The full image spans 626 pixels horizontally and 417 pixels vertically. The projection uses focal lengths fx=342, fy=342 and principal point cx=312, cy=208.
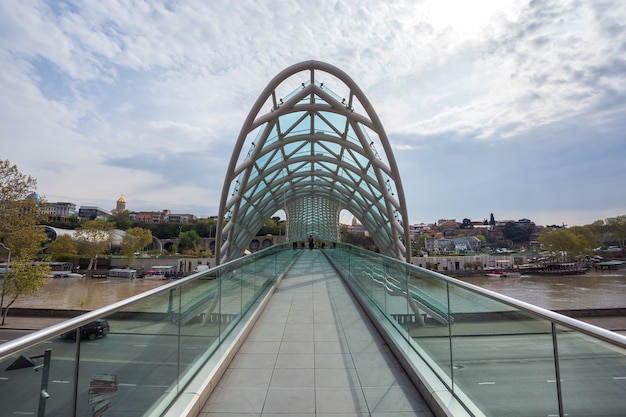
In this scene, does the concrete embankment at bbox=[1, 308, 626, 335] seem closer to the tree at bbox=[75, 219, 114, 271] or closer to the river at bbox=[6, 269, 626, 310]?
the river at bbox=[6, 269, 626, 310]

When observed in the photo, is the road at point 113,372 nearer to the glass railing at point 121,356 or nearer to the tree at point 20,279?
the glass railing at point 121,356

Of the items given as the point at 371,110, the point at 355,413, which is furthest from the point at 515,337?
the point at 371,110

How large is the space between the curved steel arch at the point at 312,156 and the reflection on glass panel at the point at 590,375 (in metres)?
17.7

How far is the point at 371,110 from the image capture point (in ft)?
61.7

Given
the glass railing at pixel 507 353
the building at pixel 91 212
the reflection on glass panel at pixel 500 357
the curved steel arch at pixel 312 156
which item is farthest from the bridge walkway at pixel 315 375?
the building at pixel 91 212

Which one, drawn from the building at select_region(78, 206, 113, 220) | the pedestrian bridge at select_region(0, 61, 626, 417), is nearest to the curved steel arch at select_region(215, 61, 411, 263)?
the pedestrian bridge at select_region(0, 61, 626, 417)

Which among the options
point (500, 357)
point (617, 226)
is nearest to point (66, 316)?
point (500, 357)

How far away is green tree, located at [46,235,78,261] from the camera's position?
72.4 m

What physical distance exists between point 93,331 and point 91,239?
269ft

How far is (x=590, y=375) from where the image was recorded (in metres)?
2.00

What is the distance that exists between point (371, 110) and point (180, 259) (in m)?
67.9

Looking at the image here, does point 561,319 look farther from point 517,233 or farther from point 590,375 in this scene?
point 517,233

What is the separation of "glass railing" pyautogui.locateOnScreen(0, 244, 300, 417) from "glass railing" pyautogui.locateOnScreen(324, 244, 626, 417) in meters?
2.64

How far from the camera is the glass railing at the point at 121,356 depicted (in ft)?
5.57
